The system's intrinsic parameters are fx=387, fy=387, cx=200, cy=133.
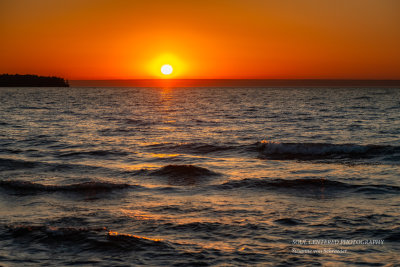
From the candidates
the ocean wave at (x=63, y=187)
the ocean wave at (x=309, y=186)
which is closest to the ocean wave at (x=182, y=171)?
the ocean wave at (x=309, y=186)

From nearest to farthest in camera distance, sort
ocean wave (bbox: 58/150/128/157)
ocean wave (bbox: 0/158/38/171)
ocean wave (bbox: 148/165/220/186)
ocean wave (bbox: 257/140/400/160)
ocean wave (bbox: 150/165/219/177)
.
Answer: ocean wave (bbox: 148/165/220/186), ocean wave (bbox: 150/165/219/177), ocean wave (bbox: 0/158/38/171), ocean wave (bbox: 58/150/128/157), ocean wave (bbox: 257/140/400/160)

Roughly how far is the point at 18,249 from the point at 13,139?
18.9 metres

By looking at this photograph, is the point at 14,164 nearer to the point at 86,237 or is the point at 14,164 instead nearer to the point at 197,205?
the point at 197,205

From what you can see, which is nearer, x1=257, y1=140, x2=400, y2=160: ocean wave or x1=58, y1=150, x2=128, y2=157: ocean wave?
x1=58, y1=150, x2=128, y2=157: ocean wave

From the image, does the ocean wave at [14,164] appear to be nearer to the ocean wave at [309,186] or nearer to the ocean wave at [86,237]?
the ocean wave at [86,237]

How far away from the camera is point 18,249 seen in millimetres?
7113

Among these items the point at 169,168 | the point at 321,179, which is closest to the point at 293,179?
the point at 321,179

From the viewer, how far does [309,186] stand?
1207 cm

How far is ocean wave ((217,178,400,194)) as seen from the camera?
11.5 meters

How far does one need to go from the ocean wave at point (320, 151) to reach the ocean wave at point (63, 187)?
352 inches

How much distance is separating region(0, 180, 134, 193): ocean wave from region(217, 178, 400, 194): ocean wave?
338 centimetres

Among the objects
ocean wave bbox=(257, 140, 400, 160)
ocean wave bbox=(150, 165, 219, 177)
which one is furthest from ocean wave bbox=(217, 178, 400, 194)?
ocean wave bbox=(257, 140, 400, 160)

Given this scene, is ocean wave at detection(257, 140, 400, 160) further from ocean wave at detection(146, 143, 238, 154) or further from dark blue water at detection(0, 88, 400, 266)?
ocean wave at detection(146, 143, 238, 154)

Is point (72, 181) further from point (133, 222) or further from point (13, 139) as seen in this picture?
point (13, 139)
